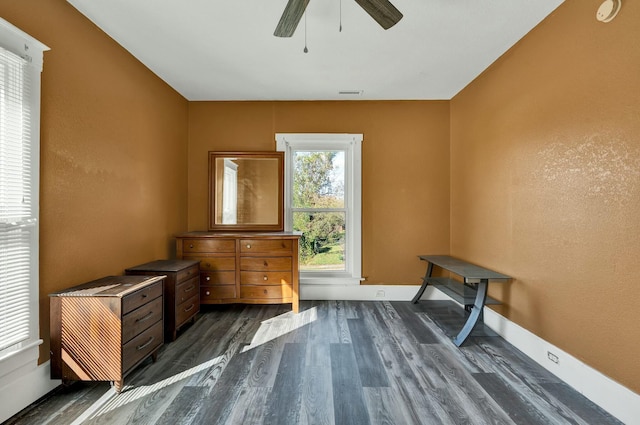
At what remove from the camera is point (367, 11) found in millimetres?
1756

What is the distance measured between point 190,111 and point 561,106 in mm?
4030

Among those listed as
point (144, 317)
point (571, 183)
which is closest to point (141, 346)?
point (144, 317)

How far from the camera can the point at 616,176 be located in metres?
1.76

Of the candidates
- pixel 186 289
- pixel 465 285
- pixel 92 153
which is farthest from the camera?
pixel 465 285

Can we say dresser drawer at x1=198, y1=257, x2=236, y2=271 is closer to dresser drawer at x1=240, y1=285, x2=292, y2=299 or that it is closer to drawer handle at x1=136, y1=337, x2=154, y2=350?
dresser drawer at x1=240, y1=285, x2=292, y2=299

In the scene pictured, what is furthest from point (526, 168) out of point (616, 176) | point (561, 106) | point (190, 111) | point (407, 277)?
point (190, 111)

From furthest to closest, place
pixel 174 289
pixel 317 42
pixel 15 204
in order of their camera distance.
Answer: pixel 174 289, pixel 317 42, pixel 15 204

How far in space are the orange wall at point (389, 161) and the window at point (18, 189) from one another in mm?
2164

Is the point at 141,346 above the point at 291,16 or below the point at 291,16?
below

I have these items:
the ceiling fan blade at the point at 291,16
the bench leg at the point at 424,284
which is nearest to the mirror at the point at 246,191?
the bench leg at the point at 424,284

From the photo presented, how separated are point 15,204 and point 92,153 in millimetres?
745

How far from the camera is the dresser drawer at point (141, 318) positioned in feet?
6.54

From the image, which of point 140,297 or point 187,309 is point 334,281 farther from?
point 140,297

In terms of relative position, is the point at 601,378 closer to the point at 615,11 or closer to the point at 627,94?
the point at 627,94
